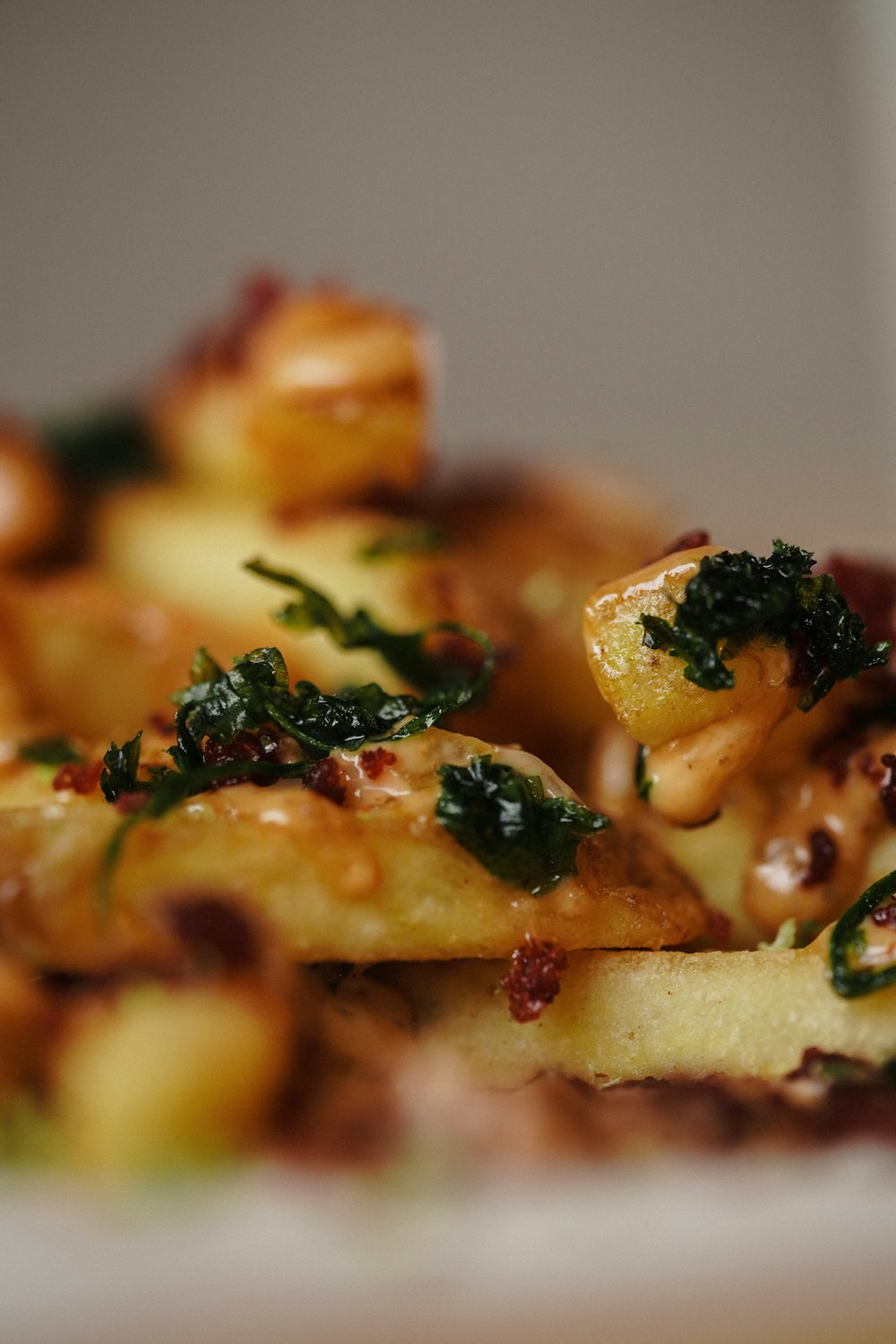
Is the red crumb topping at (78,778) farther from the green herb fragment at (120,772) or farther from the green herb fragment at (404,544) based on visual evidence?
the green herb fragment at (404,544)

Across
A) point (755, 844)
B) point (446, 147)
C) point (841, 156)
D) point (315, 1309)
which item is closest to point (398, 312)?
point (755, 844)

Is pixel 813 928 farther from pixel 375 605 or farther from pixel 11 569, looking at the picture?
pixel 11 569

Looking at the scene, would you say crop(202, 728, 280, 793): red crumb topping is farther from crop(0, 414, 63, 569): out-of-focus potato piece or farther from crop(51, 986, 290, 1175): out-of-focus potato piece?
crop(0, 414, 63, 569): out-of-focus potato piece

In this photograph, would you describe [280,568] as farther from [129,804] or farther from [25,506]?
[129,804]

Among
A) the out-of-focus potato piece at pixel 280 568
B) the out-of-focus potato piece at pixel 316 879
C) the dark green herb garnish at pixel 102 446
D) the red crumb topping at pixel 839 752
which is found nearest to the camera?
the out-of-focus potato piece at pixel 316 879

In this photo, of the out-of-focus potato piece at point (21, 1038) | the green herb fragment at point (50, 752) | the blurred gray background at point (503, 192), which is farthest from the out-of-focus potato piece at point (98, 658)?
the blurred gray background at point (503, 192)

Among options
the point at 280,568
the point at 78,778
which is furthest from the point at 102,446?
the point at 78,778
